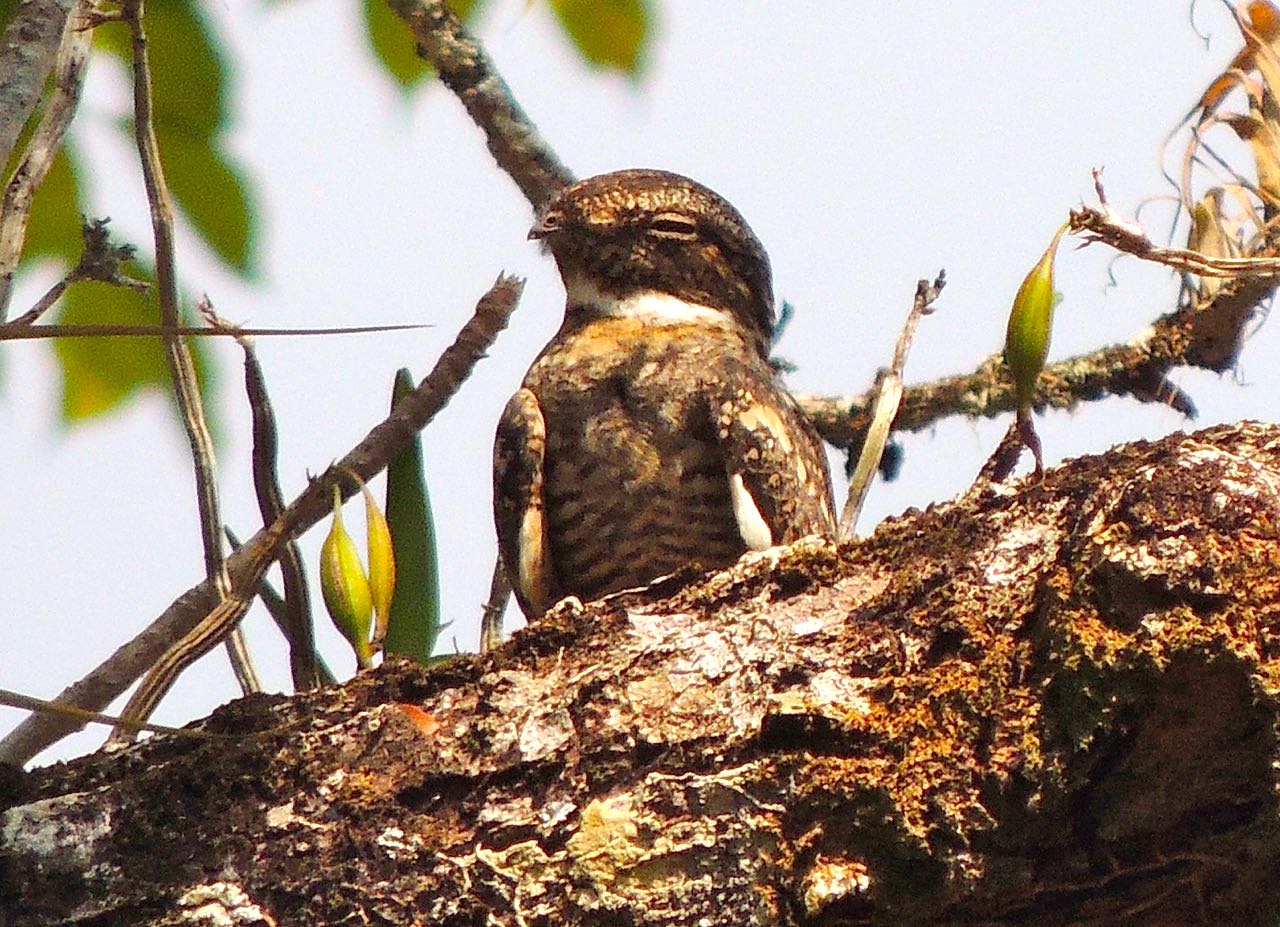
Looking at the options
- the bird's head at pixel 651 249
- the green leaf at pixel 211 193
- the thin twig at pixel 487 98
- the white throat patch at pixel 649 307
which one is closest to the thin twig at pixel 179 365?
the green leaf at pixel 211 193

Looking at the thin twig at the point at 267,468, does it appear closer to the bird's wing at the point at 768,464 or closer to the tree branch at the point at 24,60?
the tree branch at the point at 24,60

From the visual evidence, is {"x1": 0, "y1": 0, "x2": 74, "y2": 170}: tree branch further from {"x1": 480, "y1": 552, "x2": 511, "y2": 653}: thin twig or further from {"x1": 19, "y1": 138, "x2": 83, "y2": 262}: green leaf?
{"x1": 480, "y1": 552, "x2": 511, "y2": 653}: thin twig

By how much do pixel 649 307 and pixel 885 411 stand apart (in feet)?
3.78

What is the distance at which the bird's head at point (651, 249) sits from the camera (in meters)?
4.10

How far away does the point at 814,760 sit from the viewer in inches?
73.3

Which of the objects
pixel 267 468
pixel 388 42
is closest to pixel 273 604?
pixel 267 468

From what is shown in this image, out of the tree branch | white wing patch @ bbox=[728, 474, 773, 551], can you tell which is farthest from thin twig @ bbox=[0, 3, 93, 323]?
white wing patch @ bbox=[728, 474, 773, 551]

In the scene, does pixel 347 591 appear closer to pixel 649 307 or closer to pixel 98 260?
pixel 98 260

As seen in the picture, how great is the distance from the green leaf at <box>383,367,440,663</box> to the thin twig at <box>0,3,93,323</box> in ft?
3.08

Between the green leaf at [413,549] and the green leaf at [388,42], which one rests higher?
the green leaf at [388,42]

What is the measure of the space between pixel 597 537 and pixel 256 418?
4.37ft

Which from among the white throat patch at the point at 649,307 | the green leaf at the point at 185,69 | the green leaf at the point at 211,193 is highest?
the white throat patch at the point at 649,307

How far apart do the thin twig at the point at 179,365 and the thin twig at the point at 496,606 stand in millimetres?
821

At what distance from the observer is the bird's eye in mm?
4172
